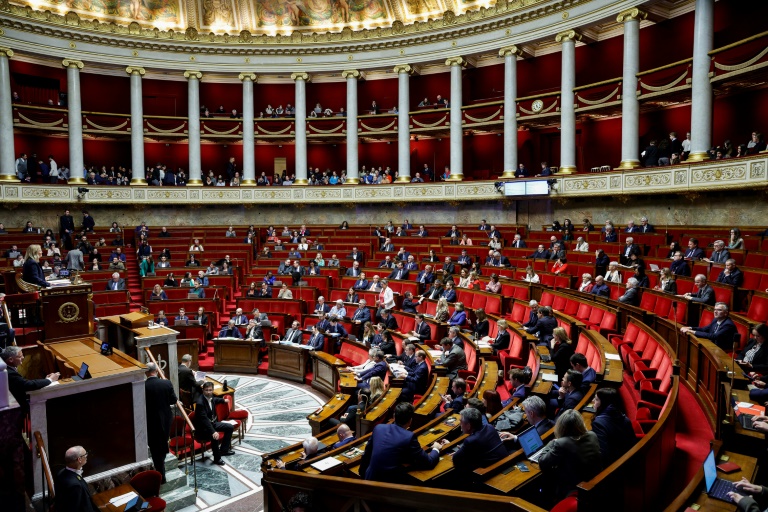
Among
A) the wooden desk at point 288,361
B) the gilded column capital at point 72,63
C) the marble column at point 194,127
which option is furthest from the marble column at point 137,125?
the wooden desk at point 288,361

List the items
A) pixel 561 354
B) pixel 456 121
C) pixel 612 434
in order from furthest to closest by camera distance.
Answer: pixel 456 121 < pixel 561 354 < pixel 612 434

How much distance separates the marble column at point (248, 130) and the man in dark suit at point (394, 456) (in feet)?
65.0

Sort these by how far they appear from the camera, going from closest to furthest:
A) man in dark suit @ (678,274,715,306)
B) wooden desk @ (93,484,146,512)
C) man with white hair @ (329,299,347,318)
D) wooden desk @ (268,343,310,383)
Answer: wooden desk @ (93,484,146,512) → man in dark suit @ (678,274,715,306) → wooden desk @ (268,343,310,383) → man with white hair @ (329,299,347,318)

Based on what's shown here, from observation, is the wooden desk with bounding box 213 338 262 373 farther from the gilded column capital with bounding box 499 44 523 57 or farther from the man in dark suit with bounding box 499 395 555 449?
the gilded column capital with bounding box 499 44 523 57

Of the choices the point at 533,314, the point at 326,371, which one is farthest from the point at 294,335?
the point at 533,314

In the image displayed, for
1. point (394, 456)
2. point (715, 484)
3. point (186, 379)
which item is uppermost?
point (715, 484)

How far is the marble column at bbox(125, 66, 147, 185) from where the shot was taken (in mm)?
21984

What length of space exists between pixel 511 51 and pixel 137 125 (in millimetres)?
14604

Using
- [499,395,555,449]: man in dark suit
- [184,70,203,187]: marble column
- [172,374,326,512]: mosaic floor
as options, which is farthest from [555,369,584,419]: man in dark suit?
[184,70,203,187]: marble column

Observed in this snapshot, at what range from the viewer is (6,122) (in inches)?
771

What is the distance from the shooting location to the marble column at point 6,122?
19438 millimetres

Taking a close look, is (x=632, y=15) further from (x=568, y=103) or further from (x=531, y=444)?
(x=531, y=444)

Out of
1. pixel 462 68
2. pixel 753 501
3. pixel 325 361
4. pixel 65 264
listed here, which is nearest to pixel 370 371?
pixel 325 361

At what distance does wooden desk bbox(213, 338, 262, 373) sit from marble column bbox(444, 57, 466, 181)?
11.4m
